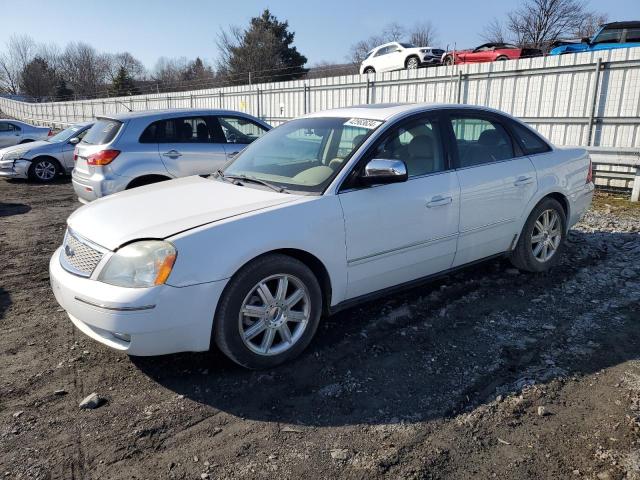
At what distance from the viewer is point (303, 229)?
3262 mm

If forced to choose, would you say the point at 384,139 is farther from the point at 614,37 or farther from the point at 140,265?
the point at 614,37

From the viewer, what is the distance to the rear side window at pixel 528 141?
15.8ft

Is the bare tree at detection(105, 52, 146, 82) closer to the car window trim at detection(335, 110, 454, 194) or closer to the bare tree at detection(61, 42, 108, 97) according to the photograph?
the bare tree at detection(61, 42, 108, 97)

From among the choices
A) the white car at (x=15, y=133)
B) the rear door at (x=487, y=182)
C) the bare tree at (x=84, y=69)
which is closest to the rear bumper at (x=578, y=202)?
the rear door at (x=487, y=182)

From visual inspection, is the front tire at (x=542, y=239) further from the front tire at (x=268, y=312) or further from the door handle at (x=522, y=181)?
the front tire at (x=268, y=312)

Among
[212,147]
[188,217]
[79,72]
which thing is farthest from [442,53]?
[79,72]

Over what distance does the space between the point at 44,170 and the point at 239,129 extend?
23.2ft

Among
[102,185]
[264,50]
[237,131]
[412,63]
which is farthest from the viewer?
[264,50]

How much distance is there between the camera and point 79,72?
266 ft

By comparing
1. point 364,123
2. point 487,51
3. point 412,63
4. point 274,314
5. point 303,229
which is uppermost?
point 487,51

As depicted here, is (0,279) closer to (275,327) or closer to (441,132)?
(275,327)

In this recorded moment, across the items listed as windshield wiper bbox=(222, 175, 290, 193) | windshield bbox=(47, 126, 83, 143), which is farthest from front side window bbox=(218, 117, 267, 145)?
windshield bbox=(47, 126, 83, 143)

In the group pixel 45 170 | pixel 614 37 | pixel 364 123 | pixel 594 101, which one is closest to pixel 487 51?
pixel 614 37

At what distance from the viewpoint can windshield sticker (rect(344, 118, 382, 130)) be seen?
153 inches
